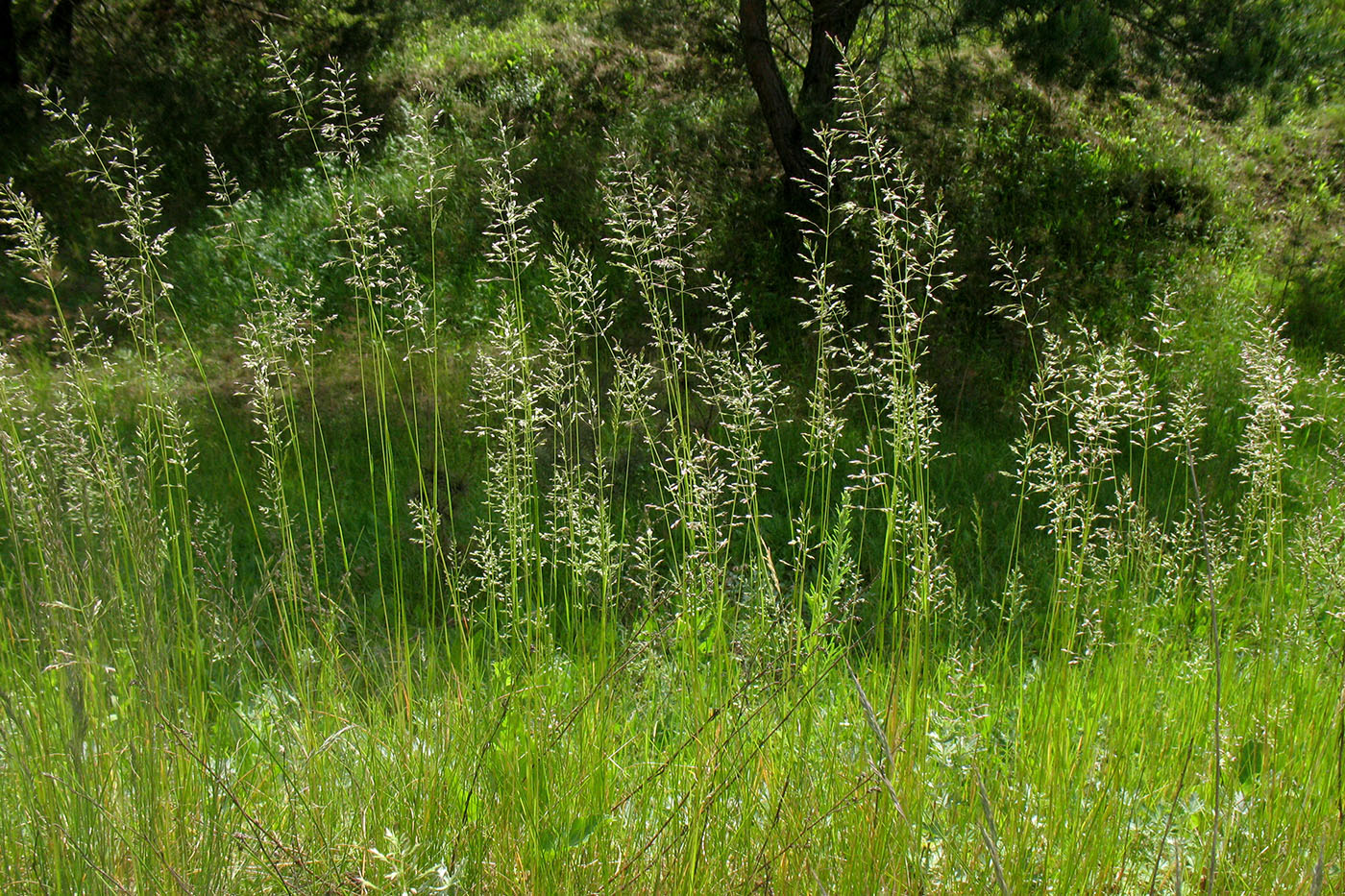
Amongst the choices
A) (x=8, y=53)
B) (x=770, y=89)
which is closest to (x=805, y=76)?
(x=770, y=89)

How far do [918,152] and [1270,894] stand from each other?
25.5ft

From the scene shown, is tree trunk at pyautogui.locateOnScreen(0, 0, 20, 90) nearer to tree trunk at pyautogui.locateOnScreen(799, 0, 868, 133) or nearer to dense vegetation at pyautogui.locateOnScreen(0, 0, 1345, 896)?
dense vegetation at pyautogui.locateOnScreen(0, 0, 1345, 896)

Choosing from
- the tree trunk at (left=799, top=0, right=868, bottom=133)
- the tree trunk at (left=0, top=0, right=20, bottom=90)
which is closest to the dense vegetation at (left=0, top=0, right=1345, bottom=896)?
the tree trunk at (left=799, top=0, right=868, bottom=133)

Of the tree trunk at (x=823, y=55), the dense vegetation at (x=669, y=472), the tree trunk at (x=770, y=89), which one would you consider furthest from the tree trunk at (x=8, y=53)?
the tree trunk at (x=823, y=55)

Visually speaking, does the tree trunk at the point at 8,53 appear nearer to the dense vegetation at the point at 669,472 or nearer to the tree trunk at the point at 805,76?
the dense vegetation at the point at 669,472

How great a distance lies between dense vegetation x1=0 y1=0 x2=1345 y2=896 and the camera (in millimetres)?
1849

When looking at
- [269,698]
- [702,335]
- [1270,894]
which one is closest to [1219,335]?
[702,335]

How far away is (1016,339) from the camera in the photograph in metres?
6.98

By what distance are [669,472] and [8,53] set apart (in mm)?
11817

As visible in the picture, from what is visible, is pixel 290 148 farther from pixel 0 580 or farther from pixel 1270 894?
pixel 1270 894

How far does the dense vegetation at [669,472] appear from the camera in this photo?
1.85 metres

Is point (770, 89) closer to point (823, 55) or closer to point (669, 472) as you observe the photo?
point (823, 55)

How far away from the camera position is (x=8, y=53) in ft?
36.4

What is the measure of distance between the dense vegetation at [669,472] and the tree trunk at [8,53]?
17.7 inches
